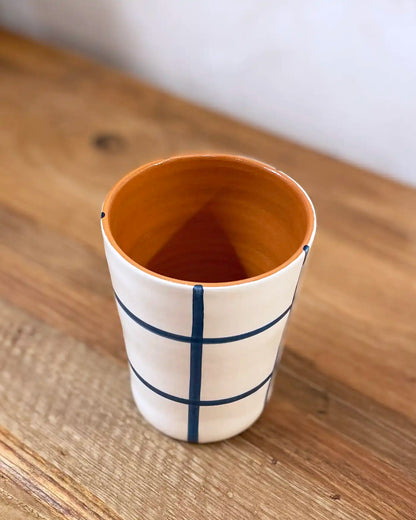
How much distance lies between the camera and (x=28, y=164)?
694 millimetres

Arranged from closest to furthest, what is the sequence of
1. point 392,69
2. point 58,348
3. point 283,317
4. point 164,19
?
point 283,317
point 58,348
point 392,69
point 164,19

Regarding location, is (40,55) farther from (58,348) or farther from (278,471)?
(278,471)

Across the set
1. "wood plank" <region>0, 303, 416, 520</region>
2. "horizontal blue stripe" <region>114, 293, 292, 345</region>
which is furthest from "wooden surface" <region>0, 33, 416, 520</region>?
"horizontal blue stripe" <region>114, 293, 292, 345</region>

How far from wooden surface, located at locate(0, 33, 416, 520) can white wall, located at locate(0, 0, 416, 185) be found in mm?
63

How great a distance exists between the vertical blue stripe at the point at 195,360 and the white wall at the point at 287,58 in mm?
452

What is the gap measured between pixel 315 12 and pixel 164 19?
21 centimetres

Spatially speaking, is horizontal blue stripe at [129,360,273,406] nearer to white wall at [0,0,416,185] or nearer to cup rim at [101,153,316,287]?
cup rim at [101,153,316,287]

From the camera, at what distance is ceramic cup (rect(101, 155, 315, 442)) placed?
0.34 meters

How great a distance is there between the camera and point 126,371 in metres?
0.50

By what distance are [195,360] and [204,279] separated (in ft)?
0.39

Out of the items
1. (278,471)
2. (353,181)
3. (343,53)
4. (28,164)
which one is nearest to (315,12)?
(343,53)

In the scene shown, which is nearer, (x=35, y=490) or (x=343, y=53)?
(x=35, y=490)

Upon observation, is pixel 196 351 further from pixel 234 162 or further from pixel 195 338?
pixel 234 162

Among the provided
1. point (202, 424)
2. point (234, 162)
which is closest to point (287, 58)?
point (234, 162)
